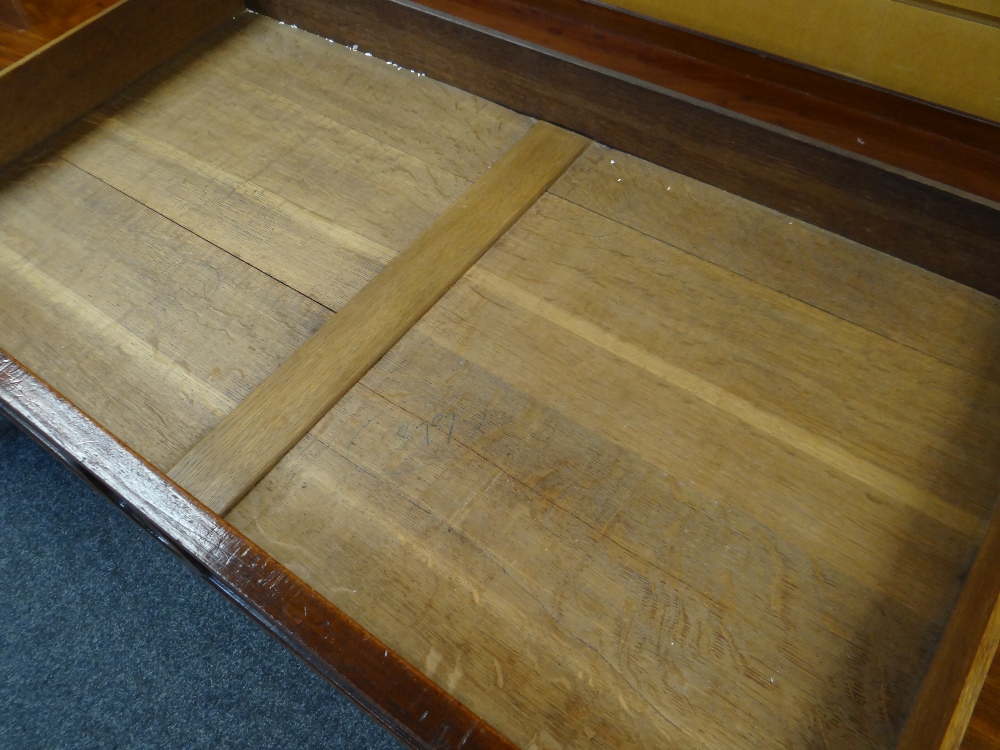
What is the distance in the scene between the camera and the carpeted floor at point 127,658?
3.62 feet

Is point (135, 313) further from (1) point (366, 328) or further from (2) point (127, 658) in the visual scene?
(2) point (127, 658)

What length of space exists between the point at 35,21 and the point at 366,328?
0.74m

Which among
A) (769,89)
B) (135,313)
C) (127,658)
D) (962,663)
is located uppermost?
(769,89)

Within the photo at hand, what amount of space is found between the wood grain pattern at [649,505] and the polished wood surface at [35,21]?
73 centimetres

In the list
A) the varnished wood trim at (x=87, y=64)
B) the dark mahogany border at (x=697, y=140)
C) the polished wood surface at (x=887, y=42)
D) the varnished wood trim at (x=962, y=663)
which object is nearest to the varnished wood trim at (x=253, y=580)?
the varnished wood trim at (x=962, y=663)

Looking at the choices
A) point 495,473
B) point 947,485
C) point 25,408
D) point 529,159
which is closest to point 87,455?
point 25,408

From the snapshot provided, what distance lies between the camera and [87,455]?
86cm

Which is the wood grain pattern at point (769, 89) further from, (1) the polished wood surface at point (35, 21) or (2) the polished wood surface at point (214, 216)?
(1) the polished wood surface at point (35, 21)

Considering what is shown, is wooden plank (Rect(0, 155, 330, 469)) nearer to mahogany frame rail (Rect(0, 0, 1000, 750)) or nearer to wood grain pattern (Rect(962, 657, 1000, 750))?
mahogany frame rail (Rect(0, 0, 1000, 750))

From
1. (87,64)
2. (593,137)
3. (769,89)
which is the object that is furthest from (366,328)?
(87,64)

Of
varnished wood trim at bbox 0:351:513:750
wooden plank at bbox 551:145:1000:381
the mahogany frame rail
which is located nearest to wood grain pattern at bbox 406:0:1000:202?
the mahogany frame rail

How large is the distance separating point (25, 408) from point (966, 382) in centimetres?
101

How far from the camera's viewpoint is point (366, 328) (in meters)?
1.00

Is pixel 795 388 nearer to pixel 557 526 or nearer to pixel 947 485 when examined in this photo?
pixel 947 485
